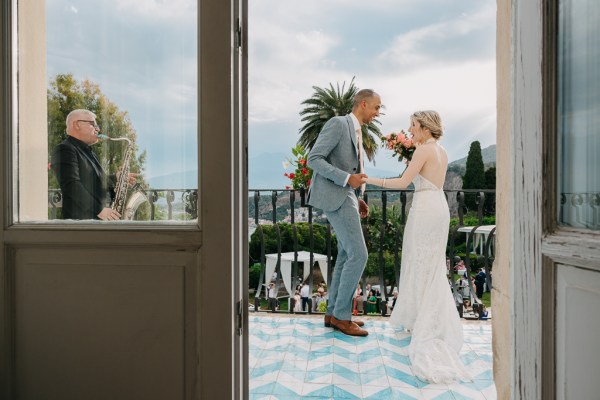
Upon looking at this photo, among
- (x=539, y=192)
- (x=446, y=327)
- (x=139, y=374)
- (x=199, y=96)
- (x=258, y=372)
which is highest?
(x=199, y=96)

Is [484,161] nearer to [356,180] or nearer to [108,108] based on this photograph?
[356,180]

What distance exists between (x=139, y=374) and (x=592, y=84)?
132 centimetres

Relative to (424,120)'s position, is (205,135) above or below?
below

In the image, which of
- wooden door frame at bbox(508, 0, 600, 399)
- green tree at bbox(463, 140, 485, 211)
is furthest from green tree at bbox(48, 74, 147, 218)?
green tree at bbox(463, 140, 485, 211)

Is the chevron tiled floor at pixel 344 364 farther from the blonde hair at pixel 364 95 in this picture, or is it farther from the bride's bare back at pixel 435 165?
the blonde hair at pixel 364 95

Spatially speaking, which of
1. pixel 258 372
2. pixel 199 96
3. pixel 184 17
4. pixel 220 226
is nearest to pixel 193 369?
pixel 220 226

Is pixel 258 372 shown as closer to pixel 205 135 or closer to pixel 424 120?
pixel 205 135

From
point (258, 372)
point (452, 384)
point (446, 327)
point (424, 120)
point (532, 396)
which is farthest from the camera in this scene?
point (424, 120)

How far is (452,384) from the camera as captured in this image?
2.28 meters

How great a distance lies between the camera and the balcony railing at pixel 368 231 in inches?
151

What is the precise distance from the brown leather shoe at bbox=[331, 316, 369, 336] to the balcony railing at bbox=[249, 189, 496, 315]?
57 cm

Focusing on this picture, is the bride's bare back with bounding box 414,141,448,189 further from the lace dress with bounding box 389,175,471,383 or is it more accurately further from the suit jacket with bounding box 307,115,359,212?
the suit jacket with bounding box 307,115,359,212

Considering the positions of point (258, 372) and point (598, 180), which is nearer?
point (598, 180)

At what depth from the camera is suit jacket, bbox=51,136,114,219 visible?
1.21 metres
